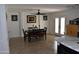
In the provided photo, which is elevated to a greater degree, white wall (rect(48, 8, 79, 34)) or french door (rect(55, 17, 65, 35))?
white wall (rect(48, 8, 79, 34))

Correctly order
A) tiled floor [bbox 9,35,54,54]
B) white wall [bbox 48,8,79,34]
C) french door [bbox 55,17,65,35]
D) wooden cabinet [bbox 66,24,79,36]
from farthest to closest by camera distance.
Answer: french door [bbox 55,17,65,35], tiled floor [bbox 9,35,54,54], white wall [bbox 48,8,79,34], wooden cabinet [bbox 66,24,79,36]

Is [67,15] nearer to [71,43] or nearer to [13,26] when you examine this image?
[71,43]

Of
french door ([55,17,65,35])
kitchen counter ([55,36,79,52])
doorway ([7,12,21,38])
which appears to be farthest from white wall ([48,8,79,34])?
doorway ([7,12,21,38])

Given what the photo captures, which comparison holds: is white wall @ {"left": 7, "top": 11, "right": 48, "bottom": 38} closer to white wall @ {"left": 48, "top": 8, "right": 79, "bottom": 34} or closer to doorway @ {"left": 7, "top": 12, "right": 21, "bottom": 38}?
doorway @ {"left": 7, "top": 12, "right": 21, "bottom": 38}

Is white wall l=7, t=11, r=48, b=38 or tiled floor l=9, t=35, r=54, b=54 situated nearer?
white wall l=7, t=11, r=48, b=38

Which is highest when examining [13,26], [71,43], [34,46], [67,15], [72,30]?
[67,15]

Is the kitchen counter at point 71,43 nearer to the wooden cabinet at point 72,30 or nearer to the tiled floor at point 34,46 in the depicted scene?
the wooden cabinet at point 72,30

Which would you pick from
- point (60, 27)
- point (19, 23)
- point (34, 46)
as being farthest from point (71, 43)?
point (19, 23)

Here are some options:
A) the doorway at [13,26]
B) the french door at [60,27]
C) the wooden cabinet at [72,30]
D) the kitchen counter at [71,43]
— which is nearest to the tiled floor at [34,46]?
the doorway at [13,26]

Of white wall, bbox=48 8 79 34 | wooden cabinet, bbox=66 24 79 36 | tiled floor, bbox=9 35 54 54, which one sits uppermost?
white wall, bbox=48 8 79 34

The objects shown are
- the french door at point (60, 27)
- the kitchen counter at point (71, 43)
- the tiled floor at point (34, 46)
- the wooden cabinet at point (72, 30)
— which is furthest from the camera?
the french door at point (60, 27)

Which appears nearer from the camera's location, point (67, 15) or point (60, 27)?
point (67, 15)

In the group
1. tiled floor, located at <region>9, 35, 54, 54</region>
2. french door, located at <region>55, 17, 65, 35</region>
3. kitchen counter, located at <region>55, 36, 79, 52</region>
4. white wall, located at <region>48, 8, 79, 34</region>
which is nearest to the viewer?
kitchen counter, located at <region>55, 36, 79, 52</region>
